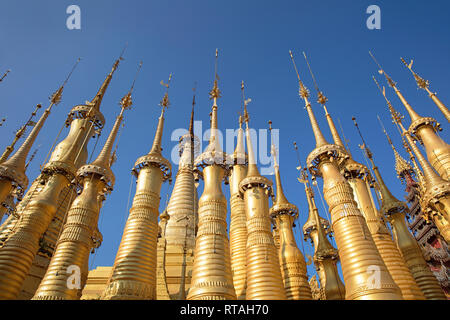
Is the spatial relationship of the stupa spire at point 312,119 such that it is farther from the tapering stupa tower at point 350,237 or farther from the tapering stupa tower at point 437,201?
the tapering stupa tower at point 437,201

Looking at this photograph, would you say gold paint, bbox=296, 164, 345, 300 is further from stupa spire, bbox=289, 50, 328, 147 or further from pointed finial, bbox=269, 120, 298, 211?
stupa spire, bbox=289, 50, 328, 147

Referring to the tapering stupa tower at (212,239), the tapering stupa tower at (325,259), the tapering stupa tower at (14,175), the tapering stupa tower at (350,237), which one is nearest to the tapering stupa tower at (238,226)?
the tapering stupa tower at (212,239)

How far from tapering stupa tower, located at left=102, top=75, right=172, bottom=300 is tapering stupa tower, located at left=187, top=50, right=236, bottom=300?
7.24 feet

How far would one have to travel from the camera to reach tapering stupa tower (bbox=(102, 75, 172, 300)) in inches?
543

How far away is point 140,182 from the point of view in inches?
715

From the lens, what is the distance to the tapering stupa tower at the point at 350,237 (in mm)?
11672

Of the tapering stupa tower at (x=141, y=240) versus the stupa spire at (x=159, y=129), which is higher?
the stupa spire at (x=159, y=129)

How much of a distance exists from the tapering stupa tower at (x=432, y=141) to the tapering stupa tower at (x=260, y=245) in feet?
35.6

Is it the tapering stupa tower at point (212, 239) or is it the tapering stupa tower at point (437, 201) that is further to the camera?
the tapering stupa tower at point (437, 201)
